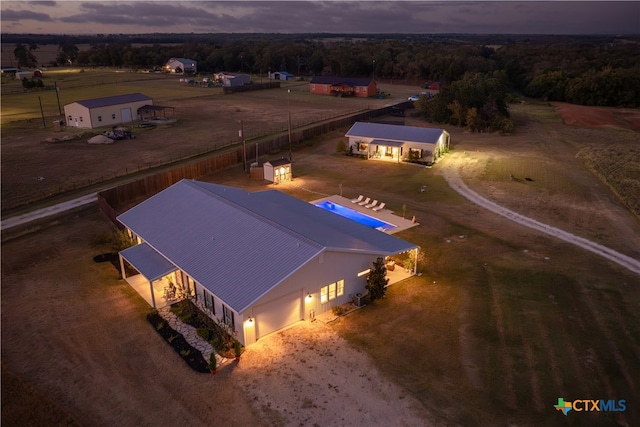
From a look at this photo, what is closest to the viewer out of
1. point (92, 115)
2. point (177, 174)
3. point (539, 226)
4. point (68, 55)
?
point (539, 226)

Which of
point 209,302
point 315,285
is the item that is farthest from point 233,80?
point 315,285

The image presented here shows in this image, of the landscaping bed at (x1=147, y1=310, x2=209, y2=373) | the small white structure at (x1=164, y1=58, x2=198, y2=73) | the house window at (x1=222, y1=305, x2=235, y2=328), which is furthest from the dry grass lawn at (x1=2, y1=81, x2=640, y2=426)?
the small white structure at (x1=164, y1=58, x2=198, y2=73)

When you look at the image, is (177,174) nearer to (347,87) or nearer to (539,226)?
(539,226)

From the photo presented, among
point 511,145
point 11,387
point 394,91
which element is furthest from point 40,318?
point 394,91

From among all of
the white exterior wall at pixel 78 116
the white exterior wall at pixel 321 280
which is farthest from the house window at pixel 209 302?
the white exterior wall at pixel 78 116

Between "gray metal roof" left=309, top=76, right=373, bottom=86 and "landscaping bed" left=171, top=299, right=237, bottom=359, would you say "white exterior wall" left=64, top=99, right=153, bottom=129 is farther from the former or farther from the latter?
"landscaping bed" left=171, top=299, right=237, bottom=359

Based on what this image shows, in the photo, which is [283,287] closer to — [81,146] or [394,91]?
[81,146]
